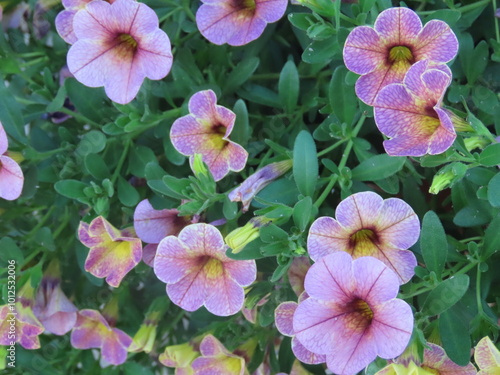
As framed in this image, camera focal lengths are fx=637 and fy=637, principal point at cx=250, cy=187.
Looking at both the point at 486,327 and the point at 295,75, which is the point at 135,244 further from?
the point at 486,327

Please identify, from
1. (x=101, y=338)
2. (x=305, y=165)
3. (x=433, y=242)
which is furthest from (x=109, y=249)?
(x=433, y=242)

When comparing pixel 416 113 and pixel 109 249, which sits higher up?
pixel 416 113

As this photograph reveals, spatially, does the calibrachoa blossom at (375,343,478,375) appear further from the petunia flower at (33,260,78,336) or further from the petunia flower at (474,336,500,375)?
the petunia flower at (33,260,78,336)

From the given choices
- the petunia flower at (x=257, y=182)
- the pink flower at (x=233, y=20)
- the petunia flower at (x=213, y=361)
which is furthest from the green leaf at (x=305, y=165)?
the petunia flower at (x=213, y=361)

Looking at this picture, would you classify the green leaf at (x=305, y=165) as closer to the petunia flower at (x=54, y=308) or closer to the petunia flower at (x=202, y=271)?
the petunia flower at (x=202, y=271)

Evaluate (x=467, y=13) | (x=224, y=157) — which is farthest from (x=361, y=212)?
(x=467, y=13)

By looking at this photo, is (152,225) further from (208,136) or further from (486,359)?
(486,359)

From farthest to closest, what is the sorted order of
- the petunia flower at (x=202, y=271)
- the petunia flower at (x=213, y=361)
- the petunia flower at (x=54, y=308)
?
the petunia flower at (x=54, y=308), the petunia flower at (x=213, y=361), the petunia flower at (x=202, y=271)
